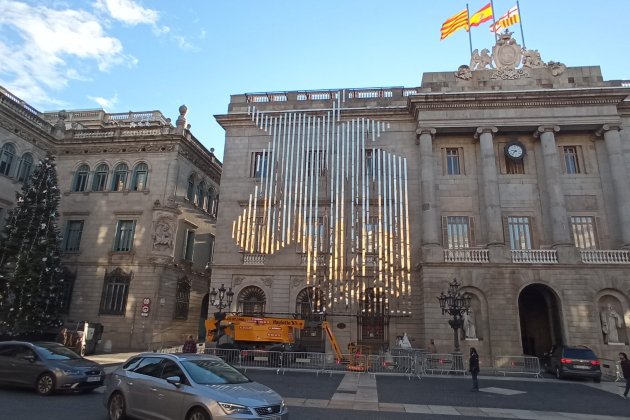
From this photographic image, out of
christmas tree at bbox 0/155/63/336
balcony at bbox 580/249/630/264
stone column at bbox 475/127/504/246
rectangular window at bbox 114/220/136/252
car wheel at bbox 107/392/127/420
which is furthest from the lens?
rectangular window at bbox 114/220/136/252

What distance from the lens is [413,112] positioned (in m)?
29.9

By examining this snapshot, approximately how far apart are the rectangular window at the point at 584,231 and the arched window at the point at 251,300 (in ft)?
72.1

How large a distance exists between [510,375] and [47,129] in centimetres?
3820

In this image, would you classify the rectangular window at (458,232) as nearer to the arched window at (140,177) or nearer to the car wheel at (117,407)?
the car wheel at (117,407)

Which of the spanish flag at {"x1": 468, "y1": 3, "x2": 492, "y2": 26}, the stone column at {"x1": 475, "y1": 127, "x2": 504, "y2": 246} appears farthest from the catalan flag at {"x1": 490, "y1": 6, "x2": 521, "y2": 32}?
the stone column at {"x1": 475, "y1": 127, "x2": 504, "y2": 246}

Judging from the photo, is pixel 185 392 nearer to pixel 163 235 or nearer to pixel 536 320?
pixel 163 235

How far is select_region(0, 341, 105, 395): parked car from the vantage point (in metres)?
12.0

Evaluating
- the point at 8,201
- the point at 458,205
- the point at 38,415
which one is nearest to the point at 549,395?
the point at 458,205

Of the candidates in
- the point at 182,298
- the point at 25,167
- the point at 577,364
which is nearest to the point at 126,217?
the point at 182,298

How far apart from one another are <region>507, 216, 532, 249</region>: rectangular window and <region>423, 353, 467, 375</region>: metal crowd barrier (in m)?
9.99

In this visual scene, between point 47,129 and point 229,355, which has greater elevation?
point 47,129

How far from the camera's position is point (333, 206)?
94.6ft

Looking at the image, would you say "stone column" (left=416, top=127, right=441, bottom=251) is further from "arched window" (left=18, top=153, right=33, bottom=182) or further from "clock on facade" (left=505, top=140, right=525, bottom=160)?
"arched window" (left=18, top=153, right=33, bottom=182)

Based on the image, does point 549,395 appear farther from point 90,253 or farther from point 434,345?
point 90,253
